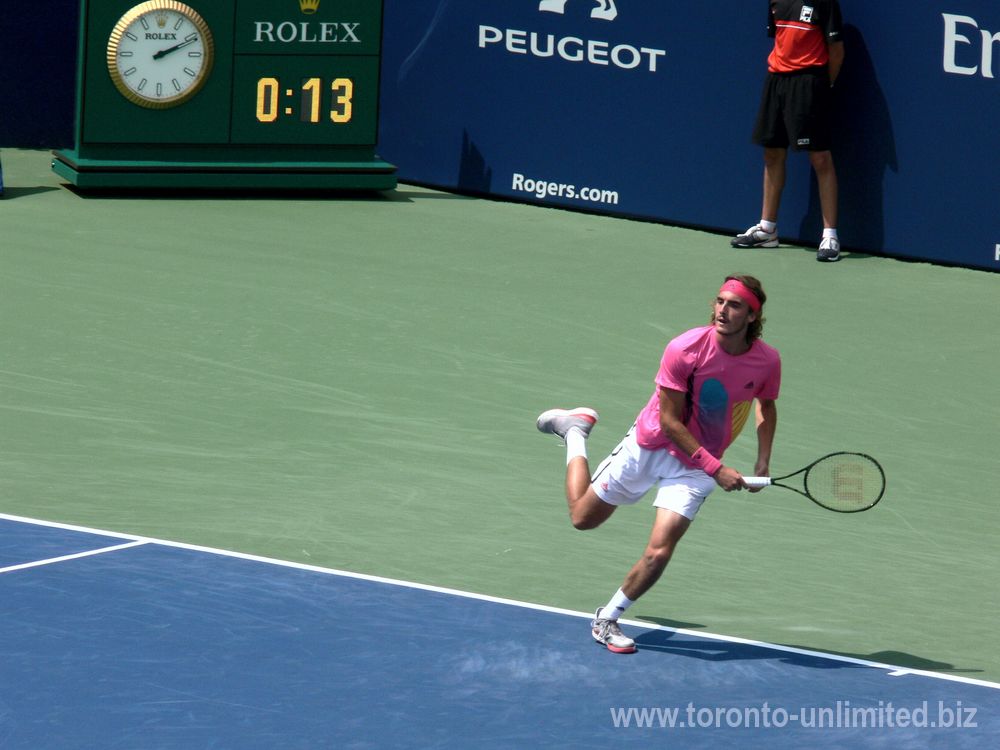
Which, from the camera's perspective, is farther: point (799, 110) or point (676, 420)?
point (799, 110)

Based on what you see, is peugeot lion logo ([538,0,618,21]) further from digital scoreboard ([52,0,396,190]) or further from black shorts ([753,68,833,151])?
black shorts ([753,68,833,151])

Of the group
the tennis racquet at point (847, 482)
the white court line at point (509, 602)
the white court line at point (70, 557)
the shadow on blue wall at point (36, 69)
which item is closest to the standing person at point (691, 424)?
the tennis racquet at point (847, 482)

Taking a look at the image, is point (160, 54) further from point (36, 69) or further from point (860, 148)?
point (860, 148)

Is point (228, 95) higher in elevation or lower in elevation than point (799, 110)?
lower

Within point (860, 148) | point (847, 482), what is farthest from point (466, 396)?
point (860, 148)

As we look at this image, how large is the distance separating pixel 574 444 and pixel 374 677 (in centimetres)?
169

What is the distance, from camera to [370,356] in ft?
36.8

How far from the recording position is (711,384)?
272 inches

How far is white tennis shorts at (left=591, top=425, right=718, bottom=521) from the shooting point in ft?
22.8

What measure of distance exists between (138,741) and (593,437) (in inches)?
173

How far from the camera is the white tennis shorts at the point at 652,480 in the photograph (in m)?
6.95

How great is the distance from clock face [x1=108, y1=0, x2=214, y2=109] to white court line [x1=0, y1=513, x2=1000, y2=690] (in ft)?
25.0

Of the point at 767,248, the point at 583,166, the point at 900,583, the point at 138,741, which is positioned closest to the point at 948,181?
the point at 767,248

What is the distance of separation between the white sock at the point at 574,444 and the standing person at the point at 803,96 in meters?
6.61
